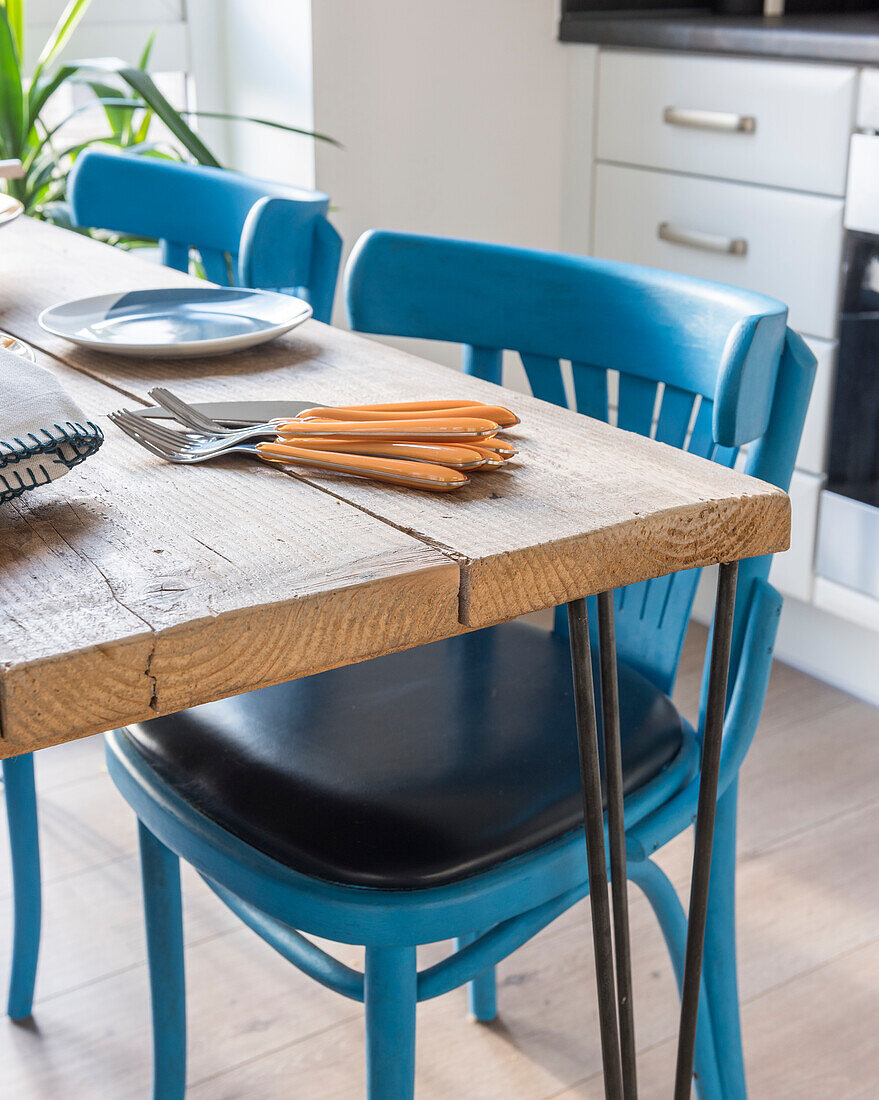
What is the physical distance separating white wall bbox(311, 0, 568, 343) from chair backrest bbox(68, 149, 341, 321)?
68cm

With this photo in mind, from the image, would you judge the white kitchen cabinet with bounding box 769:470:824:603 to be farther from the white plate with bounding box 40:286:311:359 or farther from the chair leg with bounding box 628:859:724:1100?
the white plate with bounding box 40:286:311:359

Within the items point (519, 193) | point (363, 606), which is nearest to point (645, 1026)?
point (363, 606)

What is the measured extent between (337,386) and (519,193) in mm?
1593

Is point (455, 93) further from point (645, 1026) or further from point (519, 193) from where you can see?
point (645, 1026)

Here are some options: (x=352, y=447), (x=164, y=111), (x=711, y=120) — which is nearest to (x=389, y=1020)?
(x=352, y=447)

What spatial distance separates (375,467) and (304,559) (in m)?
0.11

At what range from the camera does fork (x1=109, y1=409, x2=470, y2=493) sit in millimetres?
636

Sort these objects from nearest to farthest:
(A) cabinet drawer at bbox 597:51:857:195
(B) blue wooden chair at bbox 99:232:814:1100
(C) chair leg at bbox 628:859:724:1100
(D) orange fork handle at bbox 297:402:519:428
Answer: (D) orange fork handle at bbox 297:402:519:428 < (B) blue wooden chair at bbox 99:232:814:1100 < (C) chair leg at bbox 628:859:724:1100 < (A) cabinet drawer at bbox 597:51:857:195

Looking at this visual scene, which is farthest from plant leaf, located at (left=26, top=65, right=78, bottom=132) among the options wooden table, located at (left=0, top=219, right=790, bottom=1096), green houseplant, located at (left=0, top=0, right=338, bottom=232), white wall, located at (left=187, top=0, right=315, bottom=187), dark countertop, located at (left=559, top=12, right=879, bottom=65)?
wooden table, located at (left=0, top=219, right=790, bottom=1096)

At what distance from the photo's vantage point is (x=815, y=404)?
1.87 meters

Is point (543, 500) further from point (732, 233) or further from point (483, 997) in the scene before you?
point (732, 233)

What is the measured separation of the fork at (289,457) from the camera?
636mm

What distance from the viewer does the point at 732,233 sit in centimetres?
197

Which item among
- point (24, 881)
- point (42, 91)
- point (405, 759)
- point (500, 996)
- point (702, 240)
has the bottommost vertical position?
point (500, 996)
